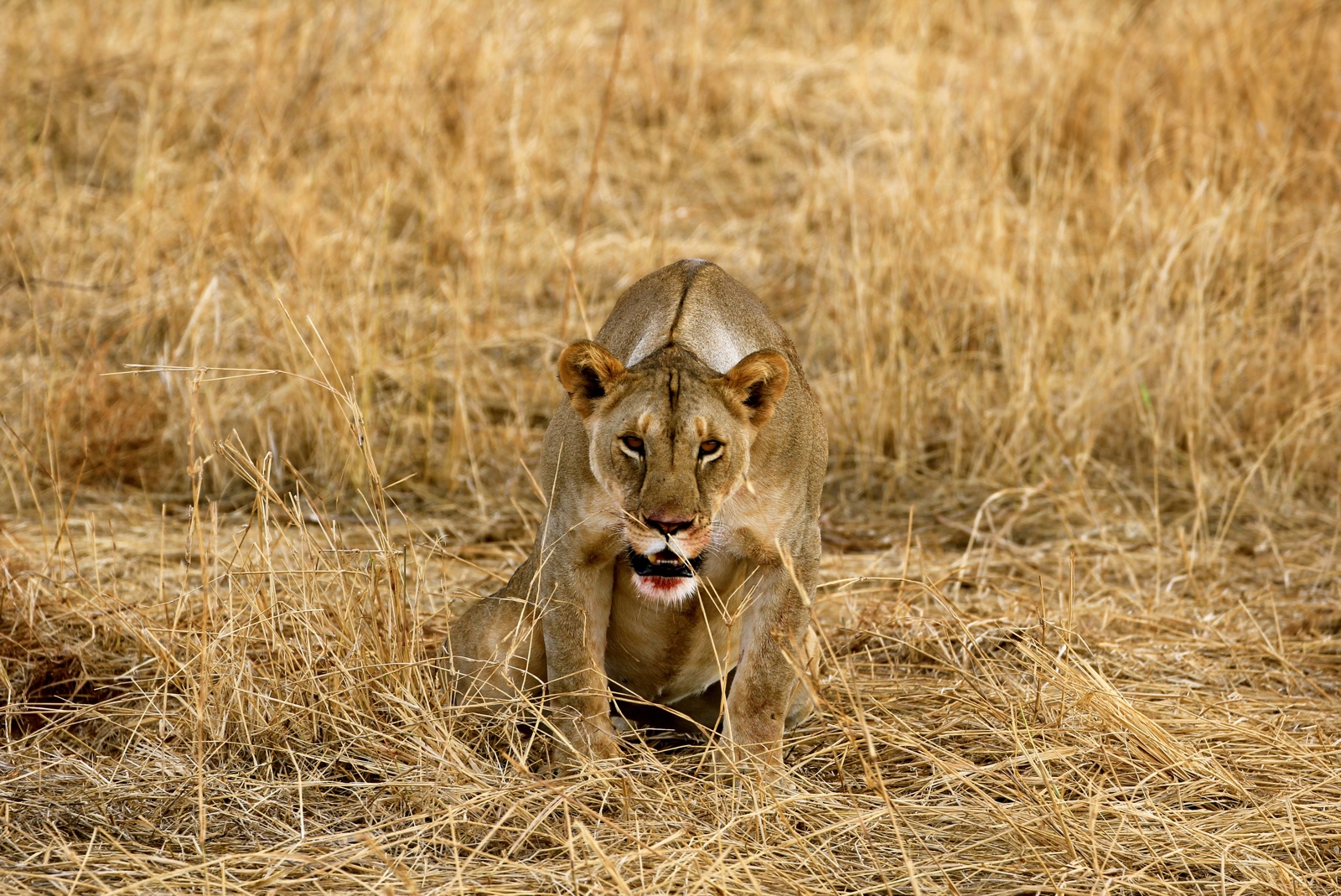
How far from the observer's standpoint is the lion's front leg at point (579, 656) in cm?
392

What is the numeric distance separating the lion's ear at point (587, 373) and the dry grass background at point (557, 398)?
547mm

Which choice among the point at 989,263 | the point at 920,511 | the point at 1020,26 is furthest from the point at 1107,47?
the point at 920,511

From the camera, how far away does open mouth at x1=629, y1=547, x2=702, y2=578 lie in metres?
3.62

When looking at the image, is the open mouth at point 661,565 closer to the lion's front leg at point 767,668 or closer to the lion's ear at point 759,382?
the lion's front leg at point 767,668

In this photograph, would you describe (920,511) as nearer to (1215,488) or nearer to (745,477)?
(1215,488)

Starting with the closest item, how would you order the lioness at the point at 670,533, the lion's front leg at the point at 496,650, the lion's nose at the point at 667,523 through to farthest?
the lion's nose at the point at 667,523
the lioness at the point at 670,533
the lion's front leg at the point at 496,650

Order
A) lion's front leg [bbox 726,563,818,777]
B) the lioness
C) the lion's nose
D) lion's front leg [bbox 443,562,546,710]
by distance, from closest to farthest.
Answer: the lion's nose
the lioness
lion's front leg [bbox 726,563,818,777]
lion's front leg [bbox 443,562,546,710]

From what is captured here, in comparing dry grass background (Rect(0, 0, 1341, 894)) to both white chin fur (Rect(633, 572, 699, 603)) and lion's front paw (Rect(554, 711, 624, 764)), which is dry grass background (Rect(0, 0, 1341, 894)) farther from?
white chin fur (Rect(633, 572, 699, 603))

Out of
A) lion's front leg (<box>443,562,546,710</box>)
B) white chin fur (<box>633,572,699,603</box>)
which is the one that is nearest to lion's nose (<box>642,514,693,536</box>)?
white chin fur (<box>633,572,699,603</box>)

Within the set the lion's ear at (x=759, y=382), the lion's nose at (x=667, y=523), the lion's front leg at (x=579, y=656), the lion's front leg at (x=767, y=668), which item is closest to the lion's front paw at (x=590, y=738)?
the lion's front leg at (x=579, y=656)

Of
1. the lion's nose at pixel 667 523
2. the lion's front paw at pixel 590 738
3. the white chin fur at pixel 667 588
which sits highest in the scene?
the lion's nose at pixel 667 523

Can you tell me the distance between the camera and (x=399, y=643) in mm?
3982

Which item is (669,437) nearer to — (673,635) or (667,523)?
(667,523)

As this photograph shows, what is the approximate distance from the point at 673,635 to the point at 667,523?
69 centimetres
